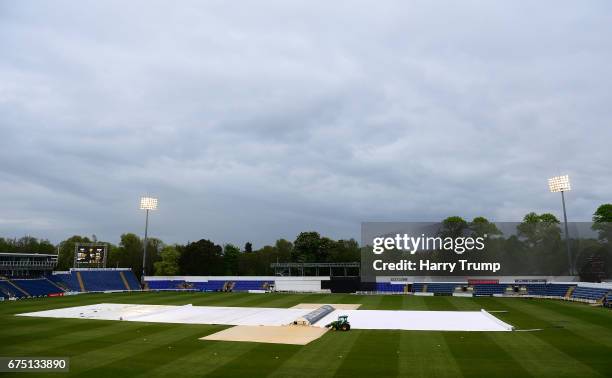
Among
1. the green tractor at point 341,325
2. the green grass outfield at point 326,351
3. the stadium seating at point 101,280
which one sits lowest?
the green grass outfield at point 326,351

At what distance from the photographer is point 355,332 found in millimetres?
30984

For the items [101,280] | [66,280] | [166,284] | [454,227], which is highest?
[454,227]

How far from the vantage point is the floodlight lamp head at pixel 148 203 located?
84.8 metres

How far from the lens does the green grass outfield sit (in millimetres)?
20188

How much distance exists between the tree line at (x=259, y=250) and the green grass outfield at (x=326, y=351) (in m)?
57.0

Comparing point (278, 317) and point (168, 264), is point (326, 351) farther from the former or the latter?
point (168, 264)

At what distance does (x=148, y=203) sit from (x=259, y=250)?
75486 mm

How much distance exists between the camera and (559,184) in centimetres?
7288

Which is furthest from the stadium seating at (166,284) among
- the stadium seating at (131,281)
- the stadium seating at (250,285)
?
the stadium seating at (250,285)

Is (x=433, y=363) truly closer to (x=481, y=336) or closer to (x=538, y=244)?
(x=481, y=336)

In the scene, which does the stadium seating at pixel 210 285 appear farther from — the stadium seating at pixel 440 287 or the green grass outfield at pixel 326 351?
the green grass outfield at pixel 326 351

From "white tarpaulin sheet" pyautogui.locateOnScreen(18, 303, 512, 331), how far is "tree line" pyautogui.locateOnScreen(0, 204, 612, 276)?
51.2 metres

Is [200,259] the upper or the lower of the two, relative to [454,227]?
lower

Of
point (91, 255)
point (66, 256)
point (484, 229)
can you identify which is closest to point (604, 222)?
point (484, 229)
